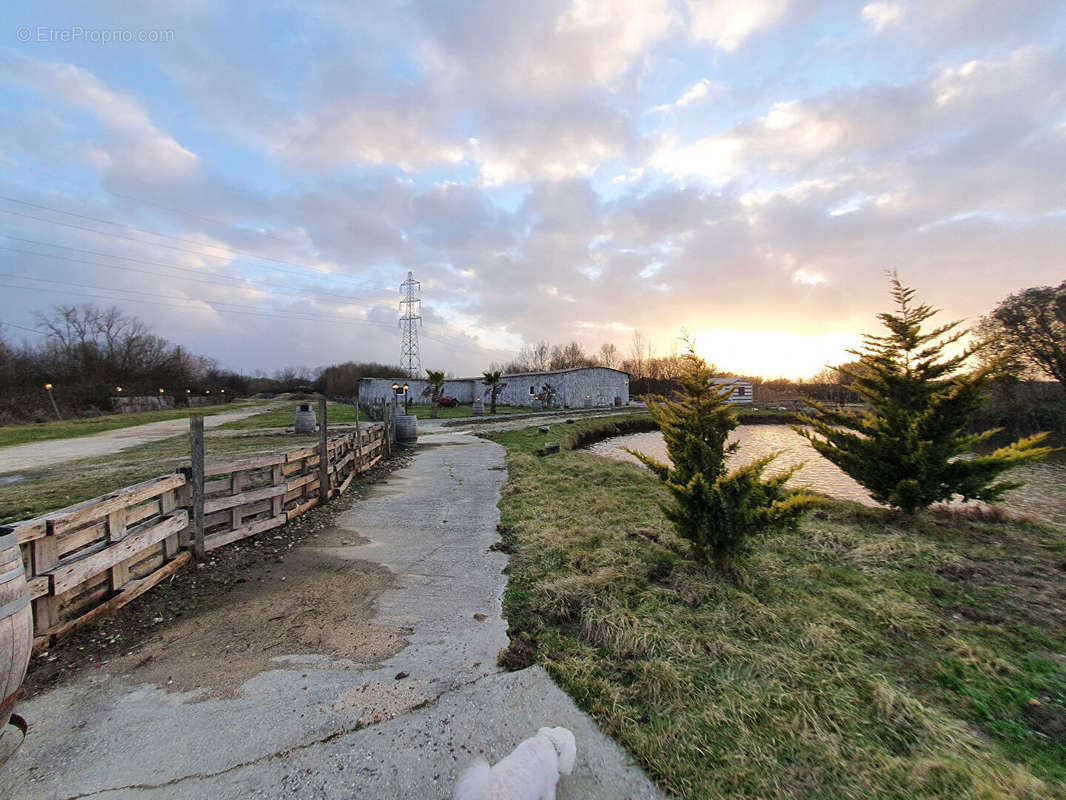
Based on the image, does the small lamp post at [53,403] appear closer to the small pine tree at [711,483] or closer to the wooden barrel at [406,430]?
the wooden barrel at [406,430]

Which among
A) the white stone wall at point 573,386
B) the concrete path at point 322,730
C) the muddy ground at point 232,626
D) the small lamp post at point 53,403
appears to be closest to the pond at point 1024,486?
the concrete path at point 322,730

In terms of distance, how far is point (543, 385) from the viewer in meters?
38.1

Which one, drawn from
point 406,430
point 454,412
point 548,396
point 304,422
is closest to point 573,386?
point 548,396

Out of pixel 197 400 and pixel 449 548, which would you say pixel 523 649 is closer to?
pixel 449 548

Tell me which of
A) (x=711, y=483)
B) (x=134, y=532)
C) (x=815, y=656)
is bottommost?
(x=815, y=656)

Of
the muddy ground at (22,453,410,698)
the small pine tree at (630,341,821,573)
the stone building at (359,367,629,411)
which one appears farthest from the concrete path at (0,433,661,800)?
the stone building at (359,367,629,411)

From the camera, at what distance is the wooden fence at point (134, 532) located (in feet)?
9.30

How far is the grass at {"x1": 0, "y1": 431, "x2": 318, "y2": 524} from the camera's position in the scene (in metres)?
6.56

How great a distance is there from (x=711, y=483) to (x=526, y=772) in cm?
317

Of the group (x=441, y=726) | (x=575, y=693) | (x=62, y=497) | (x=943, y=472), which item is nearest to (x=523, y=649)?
(x=575, y=693)

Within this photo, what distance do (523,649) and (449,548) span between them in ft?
8.08

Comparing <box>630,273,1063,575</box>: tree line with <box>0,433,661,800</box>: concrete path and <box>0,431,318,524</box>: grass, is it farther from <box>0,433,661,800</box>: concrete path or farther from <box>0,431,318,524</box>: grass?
<box>0,431,318,524</box>: grass

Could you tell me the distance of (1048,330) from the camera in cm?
1942

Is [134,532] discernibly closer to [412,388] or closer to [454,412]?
[454,412]
